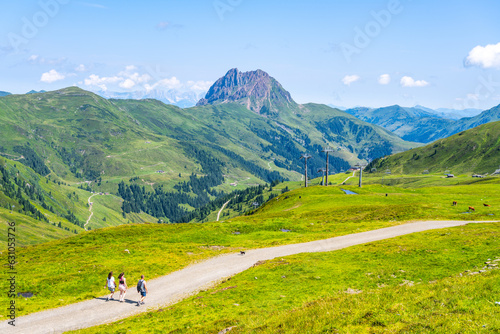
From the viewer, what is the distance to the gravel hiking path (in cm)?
3014

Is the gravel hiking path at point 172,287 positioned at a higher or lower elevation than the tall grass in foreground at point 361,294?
lower

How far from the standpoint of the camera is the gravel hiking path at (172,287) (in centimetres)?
3014

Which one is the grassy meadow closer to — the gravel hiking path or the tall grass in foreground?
the gravel hiking path

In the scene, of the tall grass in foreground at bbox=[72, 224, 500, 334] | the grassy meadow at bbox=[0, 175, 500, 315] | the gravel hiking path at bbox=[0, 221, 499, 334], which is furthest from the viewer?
the grassy meadow at bbox=[0, 175, 500, 315]

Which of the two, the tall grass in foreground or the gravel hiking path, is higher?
the tall grass in foreground

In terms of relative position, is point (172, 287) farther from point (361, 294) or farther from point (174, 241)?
point (174, 241)

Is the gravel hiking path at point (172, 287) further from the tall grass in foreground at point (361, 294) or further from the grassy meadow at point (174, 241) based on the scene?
the tall grass in foreground at point (361, 294)

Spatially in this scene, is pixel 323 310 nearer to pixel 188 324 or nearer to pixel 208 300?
pixel 188 324

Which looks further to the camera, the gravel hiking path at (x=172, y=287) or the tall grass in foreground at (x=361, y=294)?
the gravel hiking path at (x=172, y=287)

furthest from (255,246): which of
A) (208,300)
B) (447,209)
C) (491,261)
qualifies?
(447,209)

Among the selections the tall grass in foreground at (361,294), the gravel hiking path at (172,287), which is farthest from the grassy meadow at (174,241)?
the tall grass in foreground at (361,294)

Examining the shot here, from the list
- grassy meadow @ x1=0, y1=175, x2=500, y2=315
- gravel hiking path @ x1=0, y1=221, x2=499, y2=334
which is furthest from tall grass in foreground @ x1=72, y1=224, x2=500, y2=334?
grassy meadow @ x1=0, y1=175, x2=500, y2=315

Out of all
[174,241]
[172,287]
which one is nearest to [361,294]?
[172,287]

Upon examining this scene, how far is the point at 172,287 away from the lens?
3909 cm
